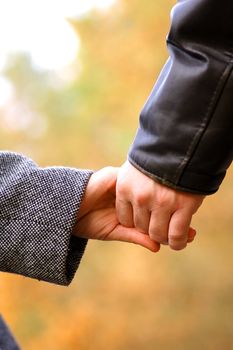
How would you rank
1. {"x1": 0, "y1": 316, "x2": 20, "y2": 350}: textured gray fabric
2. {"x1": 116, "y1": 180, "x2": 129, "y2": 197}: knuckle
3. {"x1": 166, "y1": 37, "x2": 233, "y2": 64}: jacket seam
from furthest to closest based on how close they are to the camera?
{"x1": 0, "y1": 316, "x2": 20, "y2": 350}: textured gray fabric < {"x1": 116, "y1": 180, "x2": 129, "y2": 197}: knuckle < {"x1": 166, "y1": 37, "x2": 233, "y2": 64}: jacket seam

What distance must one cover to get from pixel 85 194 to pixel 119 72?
1073mm

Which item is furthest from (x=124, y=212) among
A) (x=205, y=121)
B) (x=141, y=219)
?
(x=205, y=121)

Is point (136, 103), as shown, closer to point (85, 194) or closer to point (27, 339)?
point (27, 339)

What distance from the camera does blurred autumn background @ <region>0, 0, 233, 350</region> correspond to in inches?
71.2

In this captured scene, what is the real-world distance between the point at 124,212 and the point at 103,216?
66 mm

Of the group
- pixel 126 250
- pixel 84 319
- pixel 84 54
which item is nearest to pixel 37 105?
pixel 84 54

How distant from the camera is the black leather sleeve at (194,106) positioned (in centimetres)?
69

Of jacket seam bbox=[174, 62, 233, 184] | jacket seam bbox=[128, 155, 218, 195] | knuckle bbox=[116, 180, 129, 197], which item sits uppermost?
jacket seam bbox=[174, 62, 233, 184]

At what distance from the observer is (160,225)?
2.60 feet

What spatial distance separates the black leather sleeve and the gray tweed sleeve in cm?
14

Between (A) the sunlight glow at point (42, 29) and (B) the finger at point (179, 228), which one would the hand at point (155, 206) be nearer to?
(B) the finger at point (179, 228)

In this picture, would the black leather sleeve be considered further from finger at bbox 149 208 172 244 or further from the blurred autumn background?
the blurred autumn background

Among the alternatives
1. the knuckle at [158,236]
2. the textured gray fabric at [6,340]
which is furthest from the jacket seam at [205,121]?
the textured gray fabric at [6,340]

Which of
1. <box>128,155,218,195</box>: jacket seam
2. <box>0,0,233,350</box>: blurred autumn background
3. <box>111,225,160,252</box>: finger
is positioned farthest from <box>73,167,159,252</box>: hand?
<box>0,0,233,350</box>: blurred autumn background
